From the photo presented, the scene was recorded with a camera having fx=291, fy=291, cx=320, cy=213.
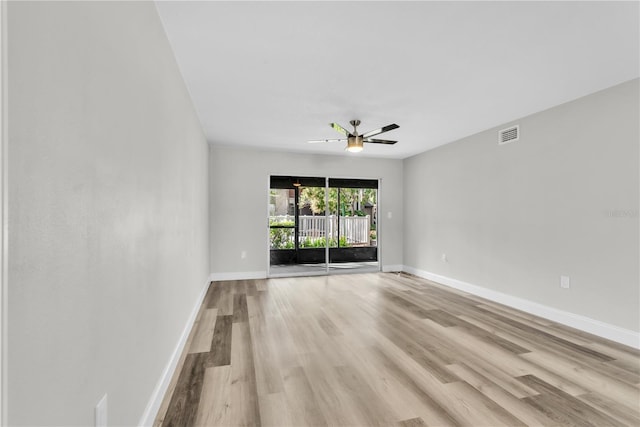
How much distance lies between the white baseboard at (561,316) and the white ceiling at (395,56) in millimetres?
2316

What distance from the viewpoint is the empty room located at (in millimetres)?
776

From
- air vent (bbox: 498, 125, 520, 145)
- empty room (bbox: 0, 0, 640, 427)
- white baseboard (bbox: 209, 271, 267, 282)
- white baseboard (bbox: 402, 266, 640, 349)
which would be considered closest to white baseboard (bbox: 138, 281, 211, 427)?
empty room (bbox: 0, 0, 640, 427)

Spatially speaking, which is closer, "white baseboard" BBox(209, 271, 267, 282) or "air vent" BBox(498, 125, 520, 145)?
"air vent" BBox(498, 125, 520, 145)

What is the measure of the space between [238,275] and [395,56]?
4.41m

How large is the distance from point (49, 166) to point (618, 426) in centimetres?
284

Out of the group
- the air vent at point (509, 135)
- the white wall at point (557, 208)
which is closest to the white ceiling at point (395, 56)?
the air vent at point (509, 135)

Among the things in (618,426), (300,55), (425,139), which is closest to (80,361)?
(300,55)

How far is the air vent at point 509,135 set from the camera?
3740 millimetres

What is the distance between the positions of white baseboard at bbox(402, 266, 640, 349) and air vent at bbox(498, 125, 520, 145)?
2051 mm

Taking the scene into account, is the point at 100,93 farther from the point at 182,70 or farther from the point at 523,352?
the point at 523,352

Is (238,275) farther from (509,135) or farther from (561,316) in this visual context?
(509,135)

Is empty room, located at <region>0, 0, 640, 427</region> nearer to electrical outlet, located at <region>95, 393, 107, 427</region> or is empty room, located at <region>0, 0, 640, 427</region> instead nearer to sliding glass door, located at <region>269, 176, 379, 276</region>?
electrical outlet, located at <region>95, 393, 107, 427</region>

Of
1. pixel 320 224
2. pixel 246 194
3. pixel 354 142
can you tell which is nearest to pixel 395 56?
pixel 354 142

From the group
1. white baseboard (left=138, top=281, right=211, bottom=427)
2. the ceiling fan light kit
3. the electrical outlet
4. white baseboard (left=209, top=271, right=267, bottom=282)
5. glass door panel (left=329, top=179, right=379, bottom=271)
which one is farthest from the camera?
glass door panel (left=329, top=179, right=379, bottom=271)
